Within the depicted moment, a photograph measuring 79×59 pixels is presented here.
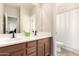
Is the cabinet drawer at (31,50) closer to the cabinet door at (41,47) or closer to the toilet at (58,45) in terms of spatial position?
the cabinet door at (41,47)

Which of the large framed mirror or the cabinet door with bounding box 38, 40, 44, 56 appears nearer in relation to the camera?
the large framed mirror

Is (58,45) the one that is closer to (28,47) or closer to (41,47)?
(41,47)

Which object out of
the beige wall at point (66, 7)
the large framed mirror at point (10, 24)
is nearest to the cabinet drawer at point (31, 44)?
the large framed mirror at point (10, 24)

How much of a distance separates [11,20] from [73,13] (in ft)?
3.22

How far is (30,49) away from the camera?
5.41ft

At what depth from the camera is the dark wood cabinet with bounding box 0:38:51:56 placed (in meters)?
1.35

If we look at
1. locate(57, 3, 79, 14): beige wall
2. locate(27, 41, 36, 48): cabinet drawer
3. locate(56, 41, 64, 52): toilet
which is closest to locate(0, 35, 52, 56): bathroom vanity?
locate(27, 41, 36, 48): cabinet drawer

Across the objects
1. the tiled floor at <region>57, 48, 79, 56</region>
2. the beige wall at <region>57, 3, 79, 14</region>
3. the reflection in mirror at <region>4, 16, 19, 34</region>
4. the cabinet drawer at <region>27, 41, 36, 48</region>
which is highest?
the beige wall at <region>57, 3, 79, 14</region>

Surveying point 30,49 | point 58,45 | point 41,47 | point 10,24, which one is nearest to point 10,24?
point 10,24

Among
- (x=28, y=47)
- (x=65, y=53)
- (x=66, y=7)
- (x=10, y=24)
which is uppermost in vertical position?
(x=66, y=7)

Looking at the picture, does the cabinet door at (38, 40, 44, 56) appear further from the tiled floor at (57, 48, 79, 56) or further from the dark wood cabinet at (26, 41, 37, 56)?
the tiled floor at (57, 48, 79, 56)

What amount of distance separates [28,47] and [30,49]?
0.06 metres

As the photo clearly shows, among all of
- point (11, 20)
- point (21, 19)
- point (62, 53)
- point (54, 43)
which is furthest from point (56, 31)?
point (11, 20)

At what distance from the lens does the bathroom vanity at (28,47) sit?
132cm
